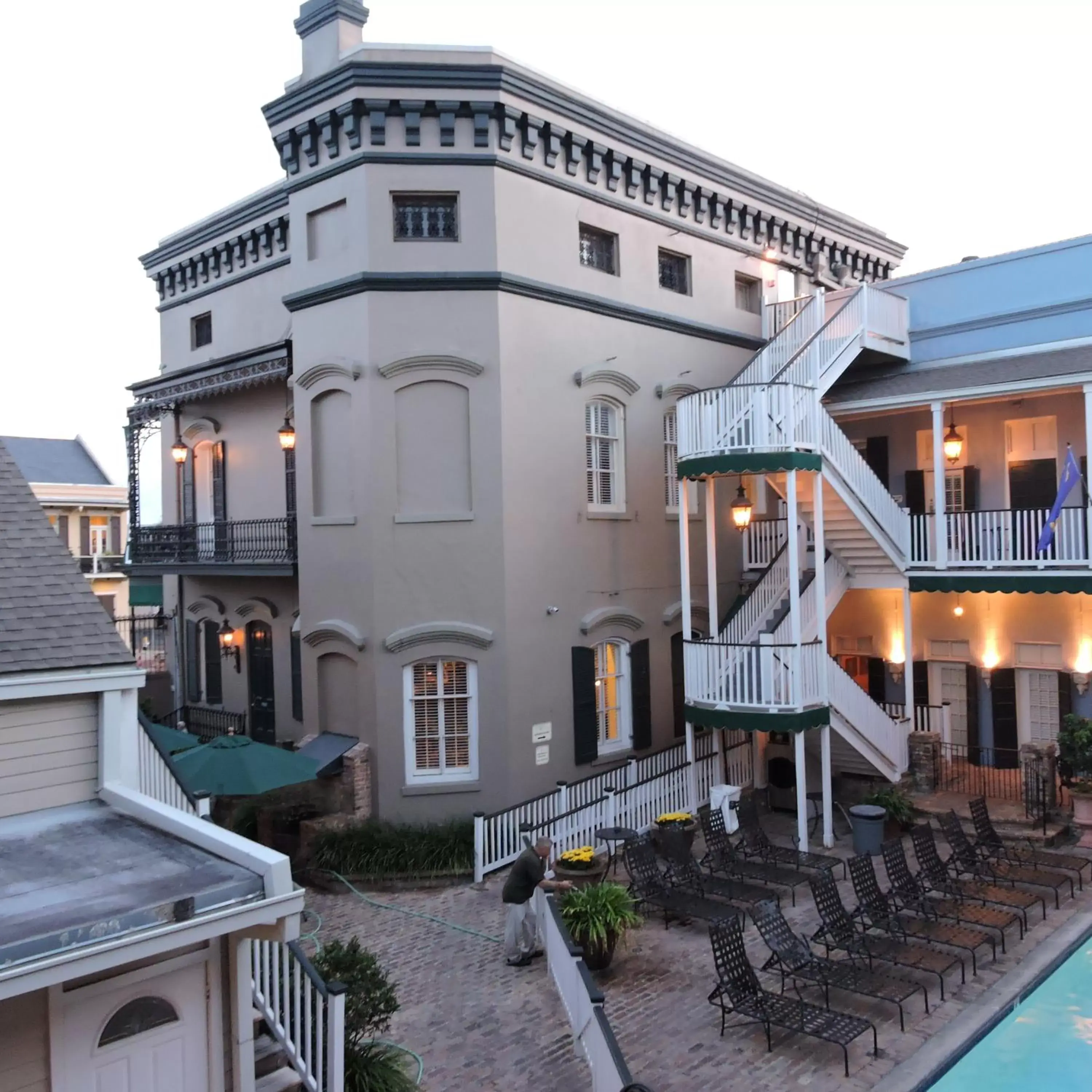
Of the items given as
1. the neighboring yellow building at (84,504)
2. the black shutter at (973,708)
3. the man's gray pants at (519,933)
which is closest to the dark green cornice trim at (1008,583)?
the black shutter at (973,708)

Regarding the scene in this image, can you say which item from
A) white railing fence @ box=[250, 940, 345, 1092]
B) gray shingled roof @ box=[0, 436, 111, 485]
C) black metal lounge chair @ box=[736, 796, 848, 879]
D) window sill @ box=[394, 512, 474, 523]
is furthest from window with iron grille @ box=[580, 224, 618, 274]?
gray shingled roof @ box=[0, 436, 111, 485]

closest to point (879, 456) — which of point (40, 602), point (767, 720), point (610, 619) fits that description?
point (610, 619)

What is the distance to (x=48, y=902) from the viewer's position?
6.30 metres

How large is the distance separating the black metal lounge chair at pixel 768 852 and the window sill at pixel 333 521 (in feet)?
24.4

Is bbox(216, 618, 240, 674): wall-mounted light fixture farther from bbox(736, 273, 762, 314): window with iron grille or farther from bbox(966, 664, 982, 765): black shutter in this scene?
bbox(966, 664, 982, 765): black shutter

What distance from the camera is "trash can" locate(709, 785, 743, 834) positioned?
15883mm

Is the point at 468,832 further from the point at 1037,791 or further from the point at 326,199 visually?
the point at 326,199

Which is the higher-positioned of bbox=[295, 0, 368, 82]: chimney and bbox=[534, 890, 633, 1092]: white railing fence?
bbox=[295, 0, 368, 82]: chimney

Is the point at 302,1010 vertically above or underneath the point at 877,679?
underneath

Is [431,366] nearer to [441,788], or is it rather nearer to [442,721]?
[442,721]

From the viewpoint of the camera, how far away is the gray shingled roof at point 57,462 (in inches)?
1698

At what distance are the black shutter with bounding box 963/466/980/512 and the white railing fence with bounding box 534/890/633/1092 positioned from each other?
478 inches

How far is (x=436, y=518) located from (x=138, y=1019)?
953 cm

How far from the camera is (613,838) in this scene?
13.3 metres
